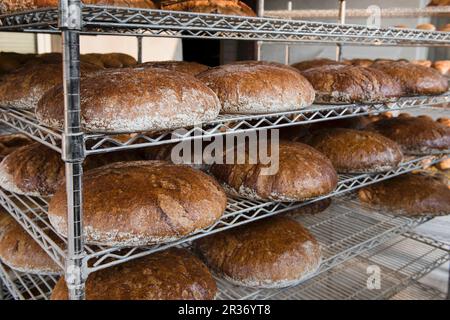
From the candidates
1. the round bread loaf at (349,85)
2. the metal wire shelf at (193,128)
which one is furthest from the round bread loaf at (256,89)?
the round bread loaf at (349,85)

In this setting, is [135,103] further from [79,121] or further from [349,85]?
[349,85]

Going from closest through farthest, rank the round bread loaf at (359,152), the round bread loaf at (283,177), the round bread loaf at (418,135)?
the round bread loaf at (283,177) < the round bread loaf at (359,152) < the round bread loaf at (418,135)

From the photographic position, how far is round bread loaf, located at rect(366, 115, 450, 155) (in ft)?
7.14

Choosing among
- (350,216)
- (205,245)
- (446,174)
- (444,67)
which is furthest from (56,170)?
(444,67)

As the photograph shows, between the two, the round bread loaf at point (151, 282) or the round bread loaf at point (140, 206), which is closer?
the round bread loaf at point (140, 206)

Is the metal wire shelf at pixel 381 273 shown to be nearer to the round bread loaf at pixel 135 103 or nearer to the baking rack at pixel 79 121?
the baking rack at pixel 79 121

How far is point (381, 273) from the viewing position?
8.63 ft

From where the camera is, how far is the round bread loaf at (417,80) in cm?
207

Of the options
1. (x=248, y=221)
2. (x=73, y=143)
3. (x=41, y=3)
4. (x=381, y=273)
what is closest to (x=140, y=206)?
(x=73, y=143)

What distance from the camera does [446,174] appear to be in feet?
8.57

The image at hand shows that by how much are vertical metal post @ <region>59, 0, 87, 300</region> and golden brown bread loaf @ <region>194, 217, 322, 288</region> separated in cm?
64

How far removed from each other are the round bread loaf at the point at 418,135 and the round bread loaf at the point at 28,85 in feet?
5.34

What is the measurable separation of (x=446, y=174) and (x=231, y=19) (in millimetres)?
1988
